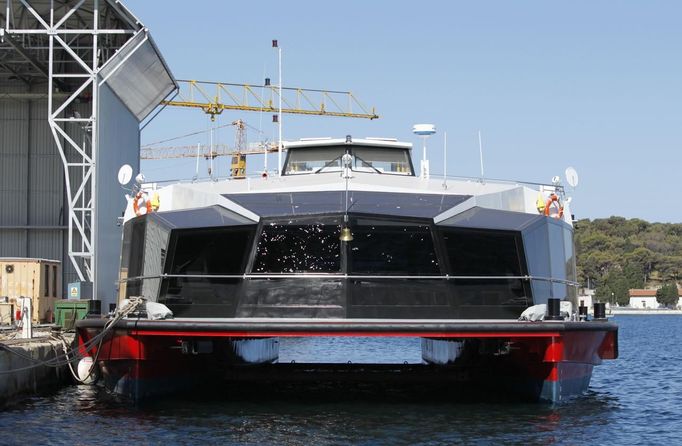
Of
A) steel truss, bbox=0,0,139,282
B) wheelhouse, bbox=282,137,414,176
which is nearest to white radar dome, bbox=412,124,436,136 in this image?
wheelhouse, bbox=282,137,414,176

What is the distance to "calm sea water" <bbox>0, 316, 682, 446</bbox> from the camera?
1219cm

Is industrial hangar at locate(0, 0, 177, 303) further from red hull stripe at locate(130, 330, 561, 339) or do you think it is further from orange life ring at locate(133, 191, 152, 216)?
red hull stripe at locate(130, 330, 561, 339)

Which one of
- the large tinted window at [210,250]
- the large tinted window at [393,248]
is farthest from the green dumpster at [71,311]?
the large tinted window at [393,248]

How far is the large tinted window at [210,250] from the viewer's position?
13.8 metres

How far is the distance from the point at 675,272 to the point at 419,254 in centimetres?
14016

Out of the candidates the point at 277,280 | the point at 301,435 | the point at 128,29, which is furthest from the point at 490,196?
the point at 128,29

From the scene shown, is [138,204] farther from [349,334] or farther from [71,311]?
[71,311]

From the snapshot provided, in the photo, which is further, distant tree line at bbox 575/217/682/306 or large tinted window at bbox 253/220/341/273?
distant tree line at bbox 575/217/682/306

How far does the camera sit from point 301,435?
40.4ft

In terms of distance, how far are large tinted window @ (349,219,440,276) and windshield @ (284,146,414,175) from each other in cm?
328

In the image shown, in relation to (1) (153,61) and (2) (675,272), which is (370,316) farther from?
(2) (675,272)

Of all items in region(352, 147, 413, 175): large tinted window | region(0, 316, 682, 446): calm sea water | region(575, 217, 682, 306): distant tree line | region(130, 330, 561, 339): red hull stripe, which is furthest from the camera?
region(575, 217, 682, 306): distant tree line

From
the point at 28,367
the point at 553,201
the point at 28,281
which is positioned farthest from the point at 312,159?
the point at 28,281

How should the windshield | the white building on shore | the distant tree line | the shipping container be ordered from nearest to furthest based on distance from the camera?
1. the windshield
2. the shipping container
3. the distant tree line
4. the white building on shore
